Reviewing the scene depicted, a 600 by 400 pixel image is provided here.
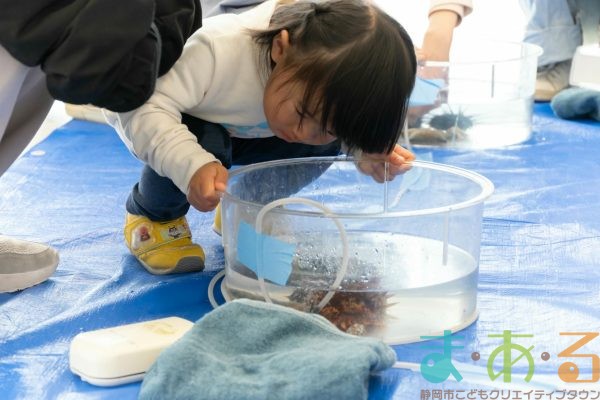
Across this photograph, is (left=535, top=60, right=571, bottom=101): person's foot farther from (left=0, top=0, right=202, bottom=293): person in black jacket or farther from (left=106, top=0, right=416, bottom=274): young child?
(left=0, top=0, right=202, bottom=293): person in black jacket

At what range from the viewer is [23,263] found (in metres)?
1.06

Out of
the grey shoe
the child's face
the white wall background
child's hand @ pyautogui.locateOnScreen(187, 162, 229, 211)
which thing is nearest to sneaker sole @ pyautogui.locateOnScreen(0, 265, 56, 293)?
the grey shoe

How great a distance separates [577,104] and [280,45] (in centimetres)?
101

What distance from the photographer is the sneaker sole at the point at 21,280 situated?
105cm

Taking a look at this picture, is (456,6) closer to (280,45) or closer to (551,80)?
(280,45)

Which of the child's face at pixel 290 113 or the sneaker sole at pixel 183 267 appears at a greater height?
the child's face at pixel 290 113

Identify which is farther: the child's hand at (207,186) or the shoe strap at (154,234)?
the shoe strap at (154,234)

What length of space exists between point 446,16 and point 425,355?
733 mm

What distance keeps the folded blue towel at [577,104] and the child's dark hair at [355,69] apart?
0.97 meters

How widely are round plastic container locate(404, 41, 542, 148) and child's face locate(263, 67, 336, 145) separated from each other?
0.66 metres

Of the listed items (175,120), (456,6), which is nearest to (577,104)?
(456,6)

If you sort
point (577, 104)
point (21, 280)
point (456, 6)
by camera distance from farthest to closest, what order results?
point (577, 104)
point (456, 6)
point (21, 280)

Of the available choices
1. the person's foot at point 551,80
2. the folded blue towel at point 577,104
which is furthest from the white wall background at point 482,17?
the folded blue towel at point 577,104

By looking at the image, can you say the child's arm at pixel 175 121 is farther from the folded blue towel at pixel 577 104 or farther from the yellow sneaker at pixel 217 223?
the folded blue towel at pixel 577 104
